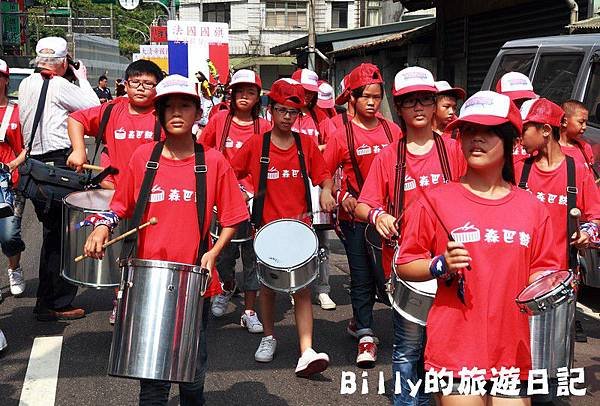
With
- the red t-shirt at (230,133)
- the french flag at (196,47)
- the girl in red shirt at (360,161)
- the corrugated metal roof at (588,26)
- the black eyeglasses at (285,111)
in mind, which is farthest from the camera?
the french flag at (196,47)

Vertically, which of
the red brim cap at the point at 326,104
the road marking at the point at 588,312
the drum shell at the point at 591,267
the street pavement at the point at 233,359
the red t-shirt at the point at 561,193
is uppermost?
the red brim cap at the point at 326,104

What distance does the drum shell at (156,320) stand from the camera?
12.2 feet

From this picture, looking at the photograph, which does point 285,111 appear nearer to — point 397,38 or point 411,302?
point 411,302

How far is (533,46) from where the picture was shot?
8250 millimetres

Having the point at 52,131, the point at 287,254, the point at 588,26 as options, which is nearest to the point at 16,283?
the point at 52,131

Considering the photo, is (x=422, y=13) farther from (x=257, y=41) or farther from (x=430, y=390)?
(x=430, y=390)

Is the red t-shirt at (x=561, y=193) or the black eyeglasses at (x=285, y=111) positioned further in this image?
the black eyeglasses at (x=285, y=111)

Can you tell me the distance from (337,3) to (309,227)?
52.4 metres

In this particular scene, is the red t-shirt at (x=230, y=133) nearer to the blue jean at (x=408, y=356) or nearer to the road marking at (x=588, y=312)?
the blue jean at (x=408, y=356)

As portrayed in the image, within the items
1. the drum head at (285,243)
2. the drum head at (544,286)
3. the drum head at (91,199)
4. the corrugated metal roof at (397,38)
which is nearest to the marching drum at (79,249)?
the drum head at (91,199)

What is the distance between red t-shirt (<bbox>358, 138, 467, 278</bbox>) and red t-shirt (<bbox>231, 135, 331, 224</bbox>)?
1.17 metres

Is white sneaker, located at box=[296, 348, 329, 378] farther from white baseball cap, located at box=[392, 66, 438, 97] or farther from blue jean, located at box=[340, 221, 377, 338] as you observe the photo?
white baseball cap, located at box=[392, 66, 438, 97]

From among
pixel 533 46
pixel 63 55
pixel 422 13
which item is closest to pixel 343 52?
pixel 422 13

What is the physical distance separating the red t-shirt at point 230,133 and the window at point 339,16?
166 feet
